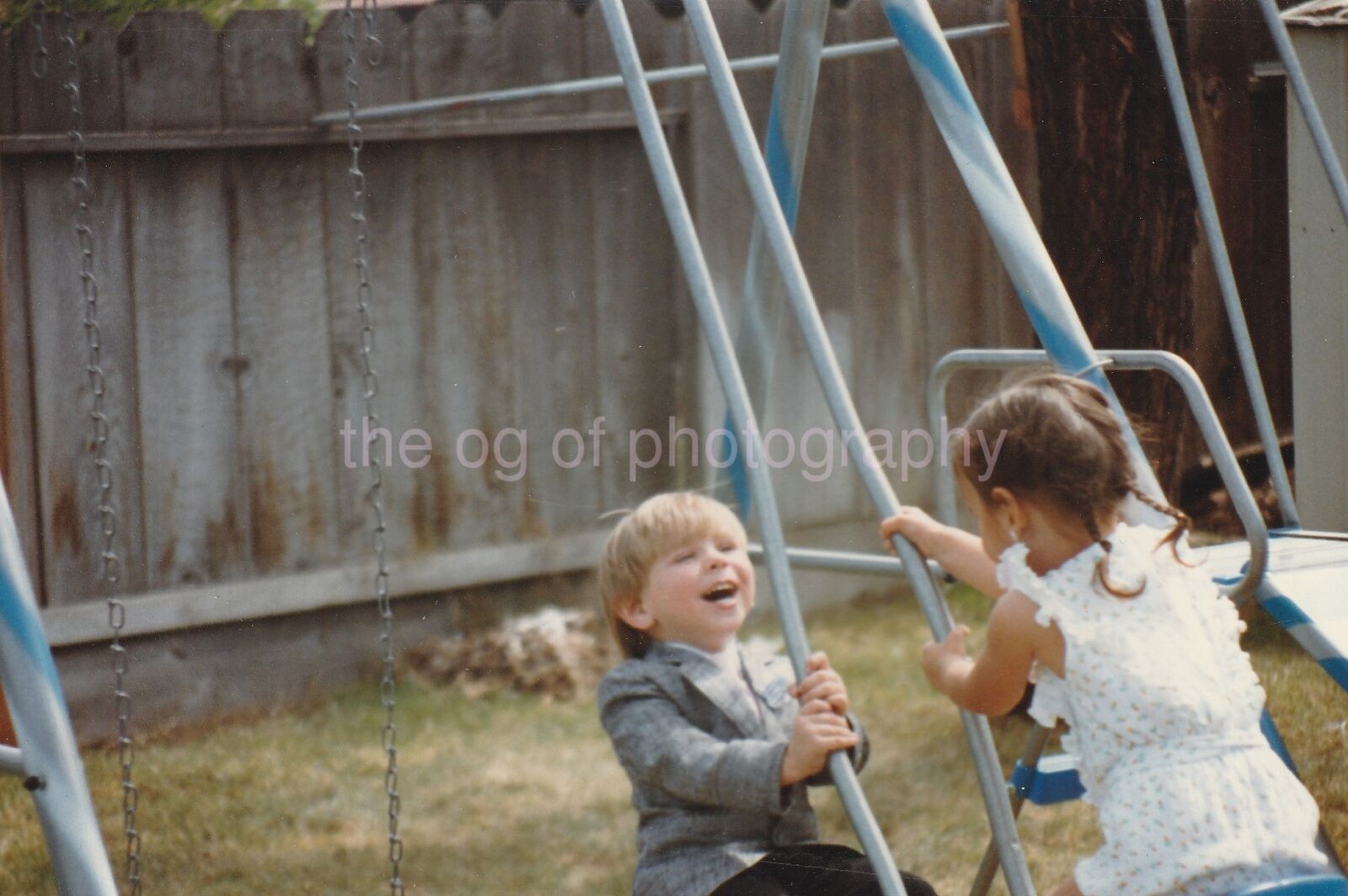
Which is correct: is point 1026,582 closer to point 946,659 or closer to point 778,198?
point 946,659

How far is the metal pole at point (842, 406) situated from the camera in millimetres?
1546

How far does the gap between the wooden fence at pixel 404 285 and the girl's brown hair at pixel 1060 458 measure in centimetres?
245

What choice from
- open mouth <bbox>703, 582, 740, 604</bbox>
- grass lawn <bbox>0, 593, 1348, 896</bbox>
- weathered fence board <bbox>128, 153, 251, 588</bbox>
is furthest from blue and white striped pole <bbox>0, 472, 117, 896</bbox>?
weathered fence board <bbox>128, 153, 251, 588</bbox>

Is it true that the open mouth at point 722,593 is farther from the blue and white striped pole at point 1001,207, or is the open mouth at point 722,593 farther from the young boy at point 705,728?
the blue and white striped pole at point 1001,207

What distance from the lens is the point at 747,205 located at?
184 inches

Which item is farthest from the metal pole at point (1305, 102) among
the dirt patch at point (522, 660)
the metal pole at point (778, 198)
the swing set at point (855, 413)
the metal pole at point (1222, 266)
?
the dirt patch at point (522, 660)

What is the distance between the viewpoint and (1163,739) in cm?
157

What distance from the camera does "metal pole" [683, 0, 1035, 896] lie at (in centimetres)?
155

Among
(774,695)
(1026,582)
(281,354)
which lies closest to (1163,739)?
(1026,582)

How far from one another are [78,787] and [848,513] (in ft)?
12.0

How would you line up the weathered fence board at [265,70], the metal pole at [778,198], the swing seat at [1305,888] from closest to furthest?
the swing seat at [1305,888], the metal pole at [778,198], the weathered fence board at [265,70]

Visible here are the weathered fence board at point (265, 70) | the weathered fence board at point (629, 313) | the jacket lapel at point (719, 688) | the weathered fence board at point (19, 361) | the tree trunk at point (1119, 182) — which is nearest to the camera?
the jacket lapel at point (719, 688)

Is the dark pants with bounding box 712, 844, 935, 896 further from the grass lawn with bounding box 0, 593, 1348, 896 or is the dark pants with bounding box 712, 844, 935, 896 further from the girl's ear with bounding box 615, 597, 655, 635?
the grass lawn with bounding box 0, 593, 1348, 896

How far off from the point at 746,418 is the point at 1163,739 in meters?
0.52
